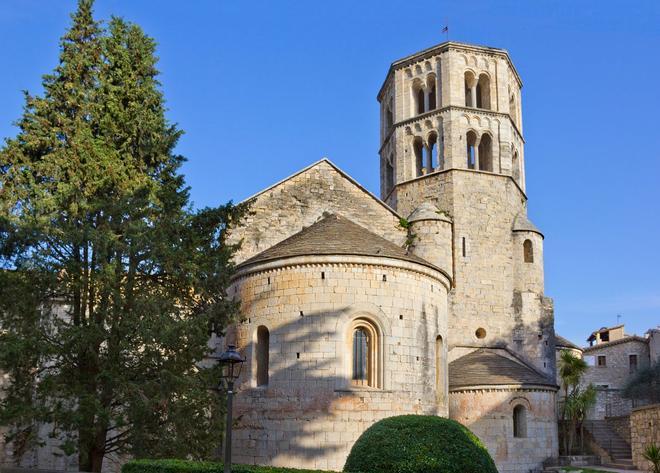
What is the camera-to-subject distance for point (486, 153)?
31.8 meters

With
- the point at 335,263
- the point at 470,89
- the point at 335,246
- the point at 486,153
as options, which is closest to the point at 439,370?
the point at 335,263

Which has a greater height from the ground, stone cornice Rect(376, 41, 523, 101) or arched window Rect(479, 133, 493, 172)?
stone cornice Rect(376, 41, 523, 101)

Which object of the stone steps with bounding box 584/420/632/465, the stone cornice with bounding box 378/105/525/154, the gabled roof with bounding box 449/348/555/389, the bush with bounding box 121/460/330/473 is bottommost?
the stone steps with bounding box 584/420/632/465

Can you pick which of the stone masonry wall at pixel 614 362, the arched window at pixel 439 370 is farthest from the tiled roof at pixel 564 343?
the arched window at pixel 439 370

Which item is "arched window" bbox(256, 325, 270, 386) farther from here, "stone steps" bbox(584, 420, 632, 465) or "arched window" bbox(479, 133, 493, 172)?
"stone steps" bbox(584, 420, 632, 465)

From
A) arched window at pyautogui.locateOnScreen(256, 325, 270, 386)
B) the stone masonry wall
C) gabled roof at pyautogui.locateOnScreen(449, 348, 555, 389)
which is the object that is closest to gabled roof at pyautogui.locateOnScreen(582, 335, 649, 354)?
the stone masonry wall

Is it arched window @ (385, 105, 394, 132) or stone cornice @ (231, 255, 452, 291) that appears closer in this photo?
stone cornice @ (231, 255, 452, 291)

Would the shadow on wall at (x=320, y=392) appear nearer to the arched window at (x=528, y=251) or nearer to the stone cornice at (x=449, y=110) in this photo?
the arched window at (x=528, y=251)

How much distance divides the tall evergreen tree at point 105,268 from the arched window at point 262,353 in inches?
101

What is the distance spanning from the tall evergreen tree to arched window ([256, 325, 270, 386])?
257 centimetres

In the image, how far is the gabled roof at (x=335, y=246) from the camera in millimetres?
20688

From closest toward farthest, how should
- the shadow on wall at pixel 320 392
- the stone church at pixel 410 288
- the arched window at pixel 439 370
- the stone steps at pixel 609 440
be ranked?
the shadow on wall at pixel 320 392, the stone church at pixel 410 288, the arched window at pixel 439 370, the stone steps at pixel 609 440

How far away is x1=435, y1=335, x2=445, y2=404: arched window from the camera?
2197 centimetres

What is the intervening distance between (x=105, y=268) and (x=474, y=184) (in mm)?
18308
